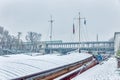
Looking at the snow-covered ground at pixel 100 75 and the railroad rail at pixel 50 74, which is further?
the snow-covered ground at pixel 100 75

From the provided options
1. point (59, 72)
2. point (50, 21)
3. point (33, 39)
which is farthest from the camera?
point (33, 39)

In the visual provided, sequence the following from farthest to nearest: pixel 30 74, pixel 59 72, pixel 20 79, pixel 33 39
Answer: pixel 33 39
pixel 59 72
pixel 30 74
pixel 20 79

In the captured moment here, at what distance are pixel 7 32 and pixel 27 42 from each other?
11296mm

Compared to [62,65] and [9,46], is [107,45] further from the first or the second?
[62,65]

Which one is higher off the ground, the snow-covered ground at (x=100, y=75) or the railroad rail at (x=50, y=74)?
the railroad rail at (x=50, y=74)

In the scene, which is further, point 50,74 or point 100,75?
point 100,75

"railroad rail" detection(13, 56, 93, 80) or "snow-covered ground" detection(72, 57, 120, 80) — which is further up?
"railroad rail" detection(13, 56, 93, 80)

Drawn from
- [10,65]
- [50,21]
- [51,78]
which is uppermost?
[50,21]

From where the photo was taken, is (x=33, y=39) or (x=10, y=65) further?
(x=33, y=39)

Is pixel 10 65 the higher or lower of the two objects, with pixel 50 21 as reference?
lower

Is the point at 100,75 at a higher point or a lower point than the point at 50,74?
lower

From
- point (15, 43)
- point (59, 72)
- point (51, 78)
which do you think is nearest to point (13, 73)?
point (51, 78)

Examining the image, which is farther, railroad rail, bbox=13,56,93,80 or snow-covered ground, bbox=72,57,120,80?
snow-covered ground, bbox=72,57,120,80

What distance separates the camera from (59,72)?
389 inches
